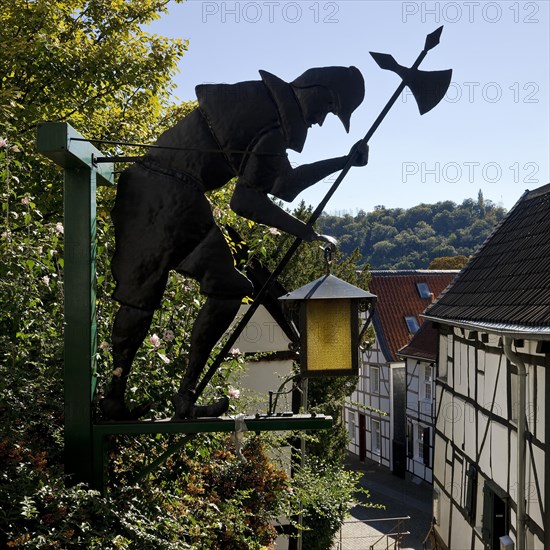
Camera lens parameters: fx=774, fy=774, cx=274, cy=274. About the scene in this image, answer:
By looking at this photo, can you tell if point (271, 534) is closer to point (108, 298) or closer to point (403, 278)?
point (108, 298)

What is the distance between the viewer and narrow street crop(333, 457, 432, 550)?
1595 centimetres

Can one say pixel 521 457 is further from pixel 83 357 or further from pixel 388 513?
pixel 388 513

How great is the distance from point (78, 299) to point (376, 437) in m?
22.0

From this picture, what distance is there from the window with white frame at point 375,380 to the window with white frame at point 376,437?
946mm

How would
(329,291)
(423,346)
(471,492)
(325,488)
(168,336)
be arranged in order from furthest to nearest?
(423,346) < (471,492) < (325,488) < (168,336) < (329,291)

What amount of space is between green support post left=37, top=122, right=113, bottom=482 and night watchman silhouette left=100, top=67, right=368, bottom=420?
0.11m

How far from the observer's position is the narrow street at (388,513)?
1595 cm

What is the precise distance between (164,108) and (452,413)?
252 inches

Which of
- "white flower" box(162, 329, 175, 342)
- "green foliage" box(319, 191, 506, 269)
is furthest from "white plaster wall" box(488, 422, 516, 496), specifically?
"green foliage" box(319, 191, 506, 269)

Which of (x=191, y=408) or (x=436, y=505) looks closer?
(x=191, y=408)

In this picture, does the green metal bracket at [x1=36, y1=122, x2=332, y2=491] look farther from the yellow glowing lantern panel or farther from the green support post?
the yellow glowing lantern panel

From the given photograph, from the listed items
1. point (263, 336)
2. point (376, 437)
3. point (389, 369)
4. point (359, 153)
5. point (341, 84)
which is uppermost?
point (341, 84)

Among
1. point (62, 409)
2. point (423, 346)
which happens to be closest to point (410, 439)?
point (423, 346)

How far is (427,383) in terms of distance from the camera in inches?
804
